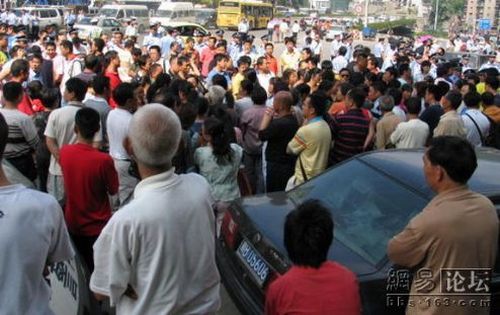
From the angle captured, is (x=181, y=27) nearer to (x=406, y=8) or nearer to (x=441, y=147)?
(x=441, y=147)

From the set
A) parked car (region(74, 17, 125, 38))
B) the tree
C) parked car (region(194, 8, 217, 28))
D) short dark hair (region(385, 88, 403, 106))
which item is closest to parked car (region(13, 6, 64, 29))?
parked car (region(74, 17, 125, 38))

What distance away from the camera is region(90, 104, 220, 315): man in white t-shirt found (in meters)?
2.43

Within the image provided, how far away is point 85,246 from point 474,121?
5.35 m

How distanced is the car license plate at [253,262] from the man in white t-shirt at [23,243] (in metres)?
1.74

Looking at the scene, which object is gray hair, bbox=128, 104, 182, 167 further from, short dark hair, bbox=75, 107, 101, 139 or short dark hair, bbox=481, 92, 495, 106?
short dark hair, bbox=481, 92, 495, 106

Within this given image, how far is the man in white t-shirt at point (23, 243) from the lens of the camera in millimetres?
2328

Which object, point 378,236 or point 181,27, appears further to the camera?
point 181,27

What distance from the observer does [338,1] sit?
156875mm

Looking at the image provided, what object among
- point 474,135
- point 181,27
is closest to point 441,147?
point 474,135

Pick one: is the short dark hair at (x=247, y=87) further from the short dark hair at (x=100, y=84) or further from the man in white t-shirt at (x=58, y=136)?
the man in white t-shirt at (x=58, y=136)

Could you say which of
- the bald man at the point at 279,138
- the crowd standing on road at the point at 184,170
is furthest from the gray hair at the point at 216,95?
the bald man at the point at 279,138

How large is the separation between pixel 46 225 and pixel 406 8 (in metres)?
163

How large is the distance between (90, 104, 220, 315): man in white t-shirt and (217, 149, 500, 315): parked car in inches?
49.9

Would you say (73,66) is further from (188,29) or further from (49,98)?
(188,29)
